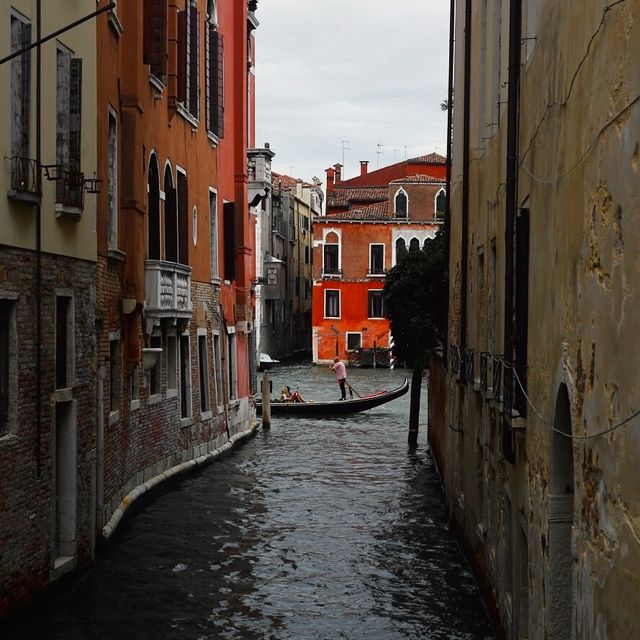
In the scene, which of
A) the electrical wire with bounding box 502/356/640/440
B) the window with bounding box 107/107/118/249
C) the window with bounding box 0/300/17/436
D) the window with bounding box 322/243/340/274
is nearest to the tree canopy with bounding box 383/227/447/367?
the window with bounding box 107/107/118/249

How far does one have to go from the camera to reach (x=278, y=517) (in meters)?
15.9

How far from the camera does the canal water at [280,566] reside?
10336 millimetres

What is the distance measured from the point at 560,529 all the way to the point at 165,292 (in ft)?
34.4

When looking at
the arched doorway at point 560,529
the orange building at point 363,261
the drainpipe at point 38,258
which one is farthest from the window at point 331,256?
the arched doorway at point 560,529

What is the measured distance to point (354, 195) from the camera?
5991 cm

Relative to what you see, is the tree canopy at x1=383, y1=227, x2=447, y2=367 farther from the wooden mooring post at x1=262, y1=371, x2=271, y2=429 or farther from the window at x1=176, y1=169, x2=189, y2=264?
the window at x1=176, y1=169, x2=189, y2=264

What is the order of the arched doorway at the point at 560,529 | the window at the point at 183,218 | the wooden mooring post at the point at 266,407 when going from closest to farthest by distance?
the arched doorway at the point at 560,529
the window at the point at 183,218
the wooden mooring post at the point at 266,407

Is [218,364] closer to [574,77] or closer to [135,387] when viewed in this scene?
[135,387]

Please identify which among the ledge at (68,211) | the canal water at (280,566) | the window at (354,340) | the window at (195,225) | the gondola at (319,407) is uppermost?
the window at (195,225)

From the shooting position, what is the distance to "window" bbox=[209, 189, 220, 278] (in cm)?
2083

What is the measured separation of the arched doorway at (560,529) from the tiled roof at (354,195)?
2078 inches

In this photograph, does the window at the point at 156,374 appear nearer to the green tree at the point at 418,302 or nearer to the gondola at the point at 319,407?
the green tree at the point at 418,302

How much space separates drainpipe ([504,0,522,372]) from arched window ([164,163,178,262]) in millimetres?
9365

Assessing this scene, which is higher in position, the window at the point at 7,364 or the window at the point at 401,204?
the window at the point at 401,204
